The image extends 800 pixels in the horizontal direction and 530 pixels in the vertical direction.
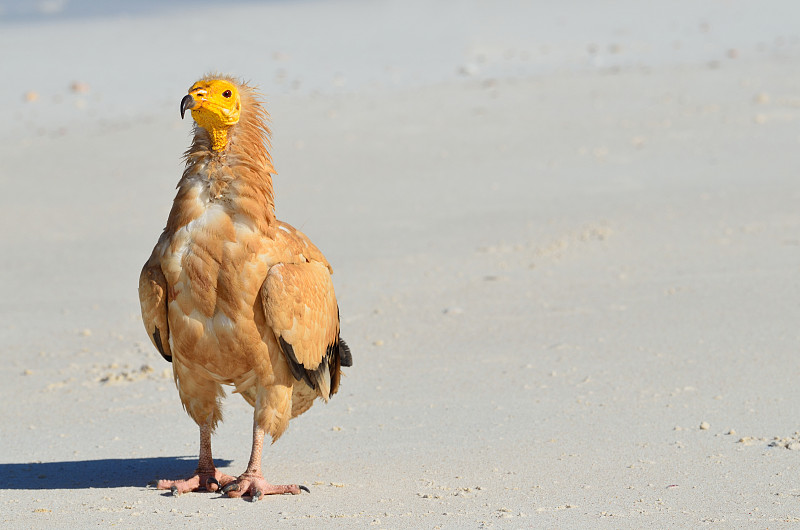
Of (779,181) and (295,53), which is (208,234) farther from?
(295,53)

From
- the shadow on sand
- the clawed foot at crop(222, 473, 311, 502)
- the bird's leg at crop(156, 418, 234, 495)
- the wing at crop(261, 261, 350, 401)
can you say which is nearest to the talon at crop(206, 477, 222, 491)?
the bird's leg at crop(156, 418, 234, 495)

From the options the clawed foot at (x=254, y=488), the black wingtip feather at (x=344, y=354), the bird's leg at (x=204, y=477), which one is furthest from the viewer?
the black wingtip feather at (x=344, y=354)

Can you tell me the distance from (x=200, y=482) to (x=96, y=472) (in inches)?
25.6

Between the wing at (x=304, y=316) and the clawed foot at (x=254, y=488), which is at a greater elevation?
the wing at (x=304, y=316)

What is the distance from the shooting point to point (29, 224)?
11742mm

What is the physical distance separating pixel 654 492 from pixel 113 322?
5.06m

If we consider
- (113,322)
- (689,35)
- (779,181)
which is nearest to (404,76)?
(689,35)

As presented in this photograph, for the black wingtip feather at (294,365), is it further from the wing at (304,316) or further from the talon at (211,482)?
the talon at (211,482)

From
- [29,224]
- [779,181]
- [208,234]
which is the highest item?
[208,234]

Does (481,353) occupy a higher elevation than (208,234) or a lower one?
lower

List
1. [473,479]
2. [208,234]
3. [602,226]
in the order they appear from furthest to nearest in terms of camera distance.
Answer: [602,226]
[473,479]
[208,234]

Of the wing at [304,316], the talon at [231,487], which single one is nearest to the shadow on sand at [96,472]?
the talon at [231,487]

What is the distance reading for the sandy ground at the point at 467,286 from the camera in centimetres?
523

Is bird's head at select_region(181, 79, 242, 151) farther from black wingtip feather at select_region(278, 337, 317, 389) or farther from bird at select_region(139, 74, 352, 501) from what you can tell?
black wingtip feather at select_region(278, 337, 317, 389)
